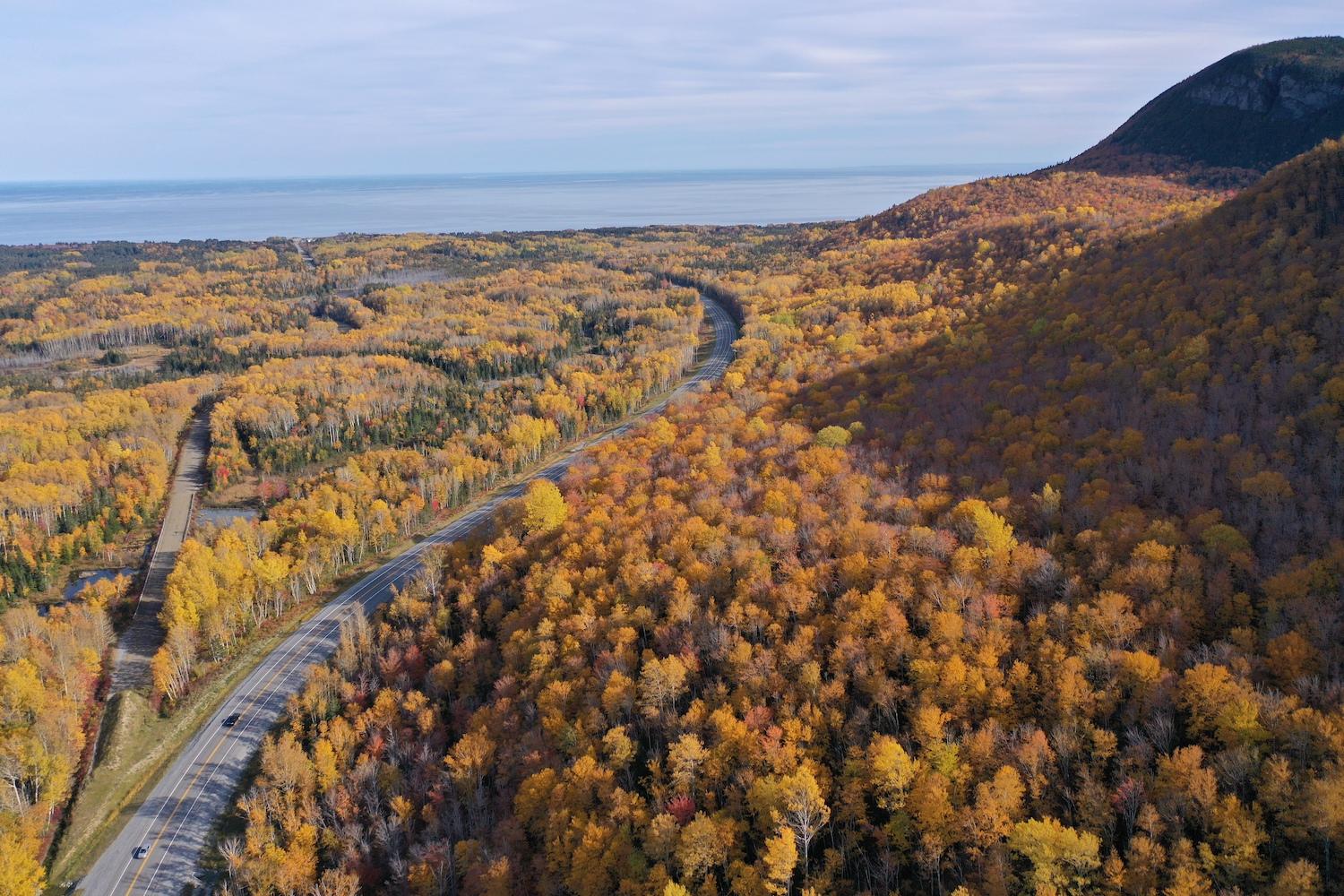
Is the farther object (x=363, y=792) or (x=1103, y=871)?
(x=363, y=792)

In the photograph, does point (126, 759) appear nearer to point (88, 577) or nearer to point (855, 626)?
point (88, 577)

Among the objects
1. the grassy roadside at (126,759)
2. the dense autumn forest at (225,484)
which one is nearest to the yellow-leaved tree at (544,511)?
the dense autumn forest at (225,484)

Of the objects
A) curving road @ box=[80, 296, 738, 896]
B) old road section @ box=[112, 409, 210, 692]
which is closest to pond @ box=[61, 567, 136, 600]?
old road section @ box=[112, 409, 210, 692]

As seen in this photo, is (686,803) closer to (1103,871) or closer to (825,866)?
(825,866)

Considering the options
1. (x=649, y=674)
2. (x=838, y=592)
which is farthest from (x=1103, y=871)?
(x=649, y=674)

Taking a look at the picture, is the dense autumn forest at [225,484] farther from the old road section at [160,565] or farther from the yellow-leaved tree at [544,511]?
the yellow-leaved tree at [544,511]

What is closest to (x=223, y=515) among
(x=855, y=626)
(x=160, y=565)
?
(x=160, y=565)
